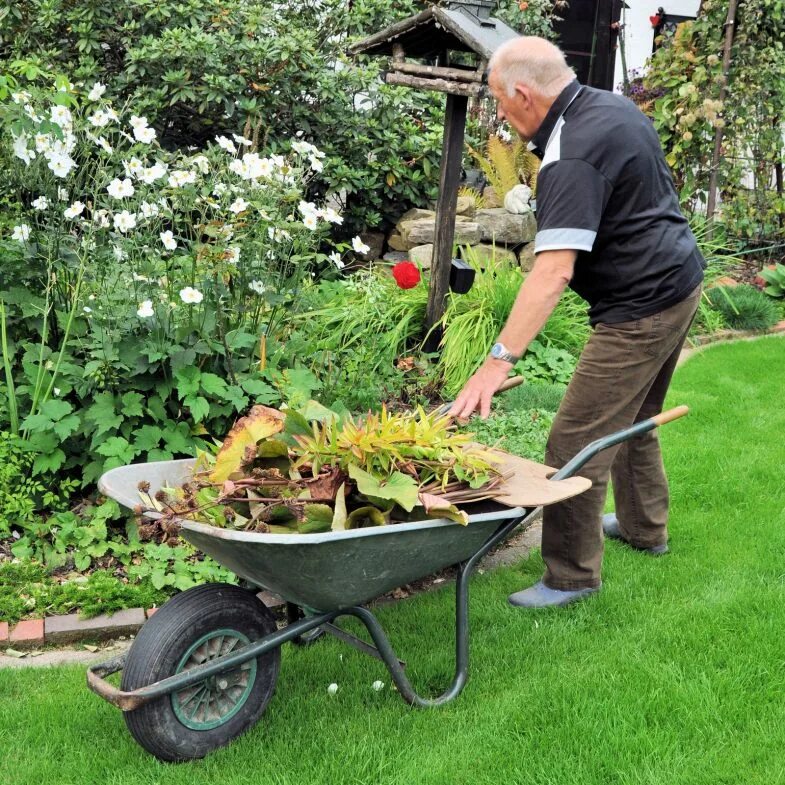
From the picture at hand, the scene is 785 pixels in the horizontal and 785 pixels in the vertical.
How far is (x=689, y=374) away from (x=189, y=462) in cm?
381

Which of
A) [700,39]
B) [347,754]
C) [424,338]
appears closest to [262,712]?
→ [347,754]

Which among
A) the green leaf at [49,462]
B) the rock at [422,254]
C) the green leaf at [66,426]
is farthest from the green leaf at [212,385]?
the rock at [422,254]

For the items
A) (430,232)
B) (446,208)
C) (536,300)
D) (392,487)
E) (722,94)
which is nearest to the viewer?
(392,487)

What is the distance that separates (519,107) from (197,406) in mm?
1528

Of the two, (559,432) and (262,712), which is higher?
(559,432)

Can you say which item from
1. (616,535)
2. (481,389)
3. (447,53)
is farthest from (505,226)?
(481,389)

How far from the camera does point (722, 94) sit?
7309 mm

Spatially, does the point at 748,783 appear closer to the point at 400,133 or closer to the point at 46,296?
the point at 46,296

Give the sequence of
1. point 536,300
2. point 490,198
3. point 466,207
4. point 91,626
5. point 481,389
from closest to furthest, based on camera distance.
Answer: point 481,389
point 536,300
point 91,626
point 466,207
point 490,198

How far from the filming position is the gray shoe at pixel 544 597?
3086mm

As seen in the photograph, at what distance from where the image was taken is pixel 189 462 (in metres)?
2.58

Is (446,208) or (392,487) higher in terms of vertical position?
(446,208)

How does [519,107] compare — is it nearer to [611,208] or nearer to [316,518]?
[611,208]

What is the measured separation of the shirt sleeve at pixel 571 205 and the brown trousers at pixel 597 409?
0.43 meters
